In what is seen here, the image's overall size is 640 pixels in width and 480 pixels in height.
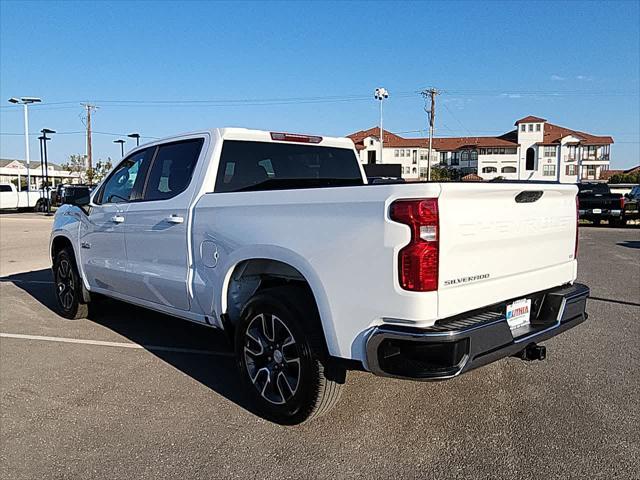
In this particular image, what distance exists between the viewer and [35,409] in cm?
400

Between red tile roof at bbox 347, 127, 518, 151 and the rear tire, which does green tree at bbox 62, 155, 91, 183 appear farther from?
the rear tire

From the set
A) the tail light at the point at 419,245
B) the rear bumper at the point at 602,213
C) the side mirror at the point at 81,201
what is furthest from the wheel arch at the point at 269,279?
the rear bumper at the point at 602,213

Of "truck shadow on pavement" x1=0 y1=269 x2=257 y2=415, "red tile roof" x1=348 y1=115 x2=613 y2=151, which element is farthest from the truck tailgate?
"red tile roof" x1=348 y1=115 x2=613 y2=151

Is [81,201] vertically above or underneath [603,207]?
above

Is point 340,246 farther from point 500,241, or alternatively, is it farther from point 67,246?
point 67,246

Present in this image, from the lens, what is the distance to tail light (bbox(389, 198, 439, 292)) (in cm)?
283

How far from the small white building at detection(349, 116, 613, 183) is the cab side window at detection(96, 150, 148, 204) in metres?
75.1

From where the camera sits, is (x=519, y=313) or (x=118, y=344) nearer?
(x=519, y=313)

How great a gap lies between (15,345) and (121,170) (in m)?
2.09

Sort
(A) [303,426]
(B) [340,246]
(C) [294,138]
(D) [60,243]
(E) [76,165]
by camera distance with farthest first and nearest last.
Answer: (E) [76,165]
(D) [60,243]
(C) [294,138]
(A) [303,426]
(B) [340,246]

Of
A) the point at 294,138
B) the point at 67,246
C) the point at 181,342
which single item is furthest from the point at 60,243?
the point at 294,138

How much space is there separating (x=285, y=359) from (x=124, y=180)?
9.53 feet

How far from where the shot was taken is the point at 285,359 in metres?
3.58

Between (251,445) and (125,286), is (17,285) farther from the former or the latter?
(251,445)
